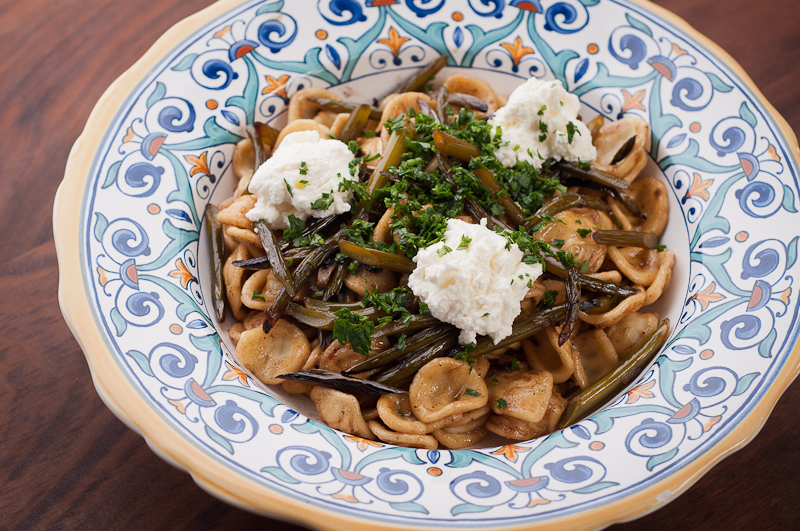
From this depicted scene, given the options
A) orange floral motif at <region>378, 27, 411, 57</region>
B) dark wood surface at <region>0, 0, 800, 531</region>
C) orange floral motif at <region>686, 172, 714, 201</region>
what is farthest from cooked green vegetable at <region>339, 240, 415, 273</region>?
orange floral motif at <region>686, 172, 714, 201</region>

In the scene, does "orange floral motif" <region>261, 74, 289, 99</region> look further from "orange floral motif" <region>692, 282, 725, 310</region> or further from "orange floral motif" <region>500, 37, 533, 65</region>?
"orange floral motif" <region>692, 282, 725, 310</region>

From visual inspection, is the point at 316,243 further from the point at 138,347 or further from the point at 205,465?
the point at 205,465

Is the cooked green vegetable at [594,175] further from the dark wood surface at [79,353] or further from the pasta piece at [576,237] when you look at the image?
the dark wood surface at [79,353]

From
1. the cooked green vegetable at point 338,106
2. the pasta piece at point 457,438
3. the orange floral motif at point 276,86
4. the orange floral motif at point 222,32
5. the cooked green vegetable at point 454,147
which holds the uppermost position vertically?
the orange floral motif at point 222,32

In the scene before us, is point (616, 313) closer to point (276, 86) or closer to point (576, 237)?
point (576, 237)

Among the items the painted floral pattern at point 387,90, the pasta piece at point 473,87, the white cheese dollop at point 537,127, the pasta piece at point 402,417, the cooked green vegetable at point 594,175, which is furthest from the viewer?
the pasta piece at point 473,87

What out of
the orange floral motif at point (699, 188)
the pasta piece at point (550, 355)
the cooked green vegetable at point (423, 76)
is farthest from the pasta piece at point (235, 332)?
the orange floral motif at point (699, 188)

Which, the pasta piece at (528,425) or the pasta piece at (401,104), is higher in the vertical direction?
the pasta piece at (401,104)

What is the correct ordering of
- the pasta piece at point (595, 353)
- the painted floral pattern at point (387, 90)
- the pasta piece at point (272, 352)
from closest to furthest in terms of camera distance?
the painted floral pattern at point (387, 90)
the pasta piece at point (272, 352)
the pasta piece at point (595, 353)
